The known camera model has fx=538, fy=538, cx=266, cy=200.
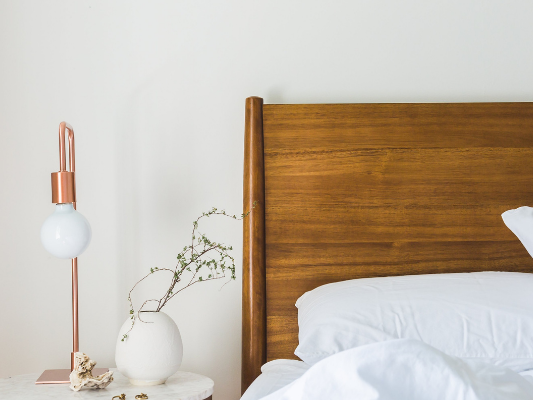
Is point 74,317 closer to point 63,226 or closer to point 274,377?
point 63,226

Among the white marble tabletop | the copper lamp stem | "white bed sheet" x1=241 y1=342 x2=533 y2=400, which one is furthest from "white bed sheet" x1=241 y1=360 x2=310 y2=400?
the copper lamp stem

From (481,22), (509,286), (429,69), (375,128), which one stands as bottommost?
(509,286)

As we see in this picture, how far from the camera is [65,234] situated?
3.85 feet

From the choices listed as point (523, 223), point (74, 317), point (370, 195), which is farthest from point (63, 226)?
point (523, 223)

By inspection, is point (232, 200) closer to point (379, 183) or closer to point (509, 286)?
point (379, 183)

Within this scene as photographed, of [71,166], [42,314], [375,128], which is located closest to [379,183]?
[375,128]

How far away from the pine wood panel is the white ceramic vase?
30cm

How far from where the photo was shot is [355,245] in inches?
55.3

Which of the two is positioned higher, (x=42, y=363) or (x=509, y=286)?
(x=509, y=286)

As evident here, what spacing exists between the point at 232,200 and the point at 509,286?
2.44 feet

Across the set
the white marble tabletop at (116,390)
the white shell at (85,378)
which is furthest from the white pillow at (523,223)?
the white shell at (85,378)

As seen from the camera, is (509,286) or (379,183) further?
(379,183)

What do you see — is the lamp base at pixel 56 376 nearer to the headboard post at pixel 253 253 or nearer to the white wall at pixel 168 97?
the white wall at pixel 168 97

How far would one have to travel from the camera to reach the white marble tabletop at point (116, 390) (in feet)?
3.64
